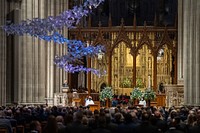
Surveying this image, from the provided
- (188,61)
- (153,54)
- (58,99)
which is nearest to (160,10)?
(153,54)

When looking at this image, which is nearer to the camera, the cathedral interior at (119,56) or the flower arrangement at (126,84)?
the cathedral interior at (119,56)

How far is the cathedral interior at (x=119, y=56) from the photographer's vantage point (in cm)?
2855

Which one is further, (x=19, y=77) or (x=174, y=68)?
(x=174, y=68)

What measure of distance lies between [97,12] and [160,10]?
18.4ft

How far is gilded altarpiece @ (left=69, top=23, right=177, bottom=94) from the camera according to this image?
1543 inches

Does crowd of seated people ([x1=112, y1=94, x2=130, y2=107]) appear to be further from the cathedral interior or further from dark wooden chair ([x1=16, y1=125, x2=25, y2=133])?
dark wooden chair ([x1=16, y1=125, x2=25, y2=133])

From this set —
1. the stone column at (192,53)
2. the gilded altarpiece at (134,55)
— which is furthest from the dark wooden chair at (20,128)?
the gilded altarpiece at (134,55)

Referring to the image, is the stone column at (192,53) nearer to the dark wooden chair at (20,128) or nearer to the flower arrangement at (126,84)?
the flower arrangement at (126,84)

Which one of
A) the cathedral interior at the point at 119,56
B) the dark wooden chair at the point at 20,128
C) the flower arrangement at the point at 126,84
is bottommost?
the dark wooden chair at the point at 20,128

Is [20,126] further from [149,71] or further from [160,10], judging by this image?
[160,10]

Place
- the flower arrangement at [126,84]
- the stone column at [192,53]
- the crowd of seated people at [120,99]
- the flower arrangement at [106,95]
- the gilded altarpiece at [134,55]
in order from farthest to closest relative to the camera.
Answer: the flower arrangement at [126,84], the gilded altarpiece at [134,55], the flower arrangement at [106,95], the crowd of seated people at [120,99], the stone column at [192,53]

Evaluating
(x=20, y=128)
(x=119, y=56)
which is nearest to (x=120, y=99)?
(x=119, y=56)

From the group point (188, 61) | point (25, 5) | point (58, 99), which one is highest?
point (25, 5)

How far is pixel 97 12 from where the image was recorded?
4678cm
